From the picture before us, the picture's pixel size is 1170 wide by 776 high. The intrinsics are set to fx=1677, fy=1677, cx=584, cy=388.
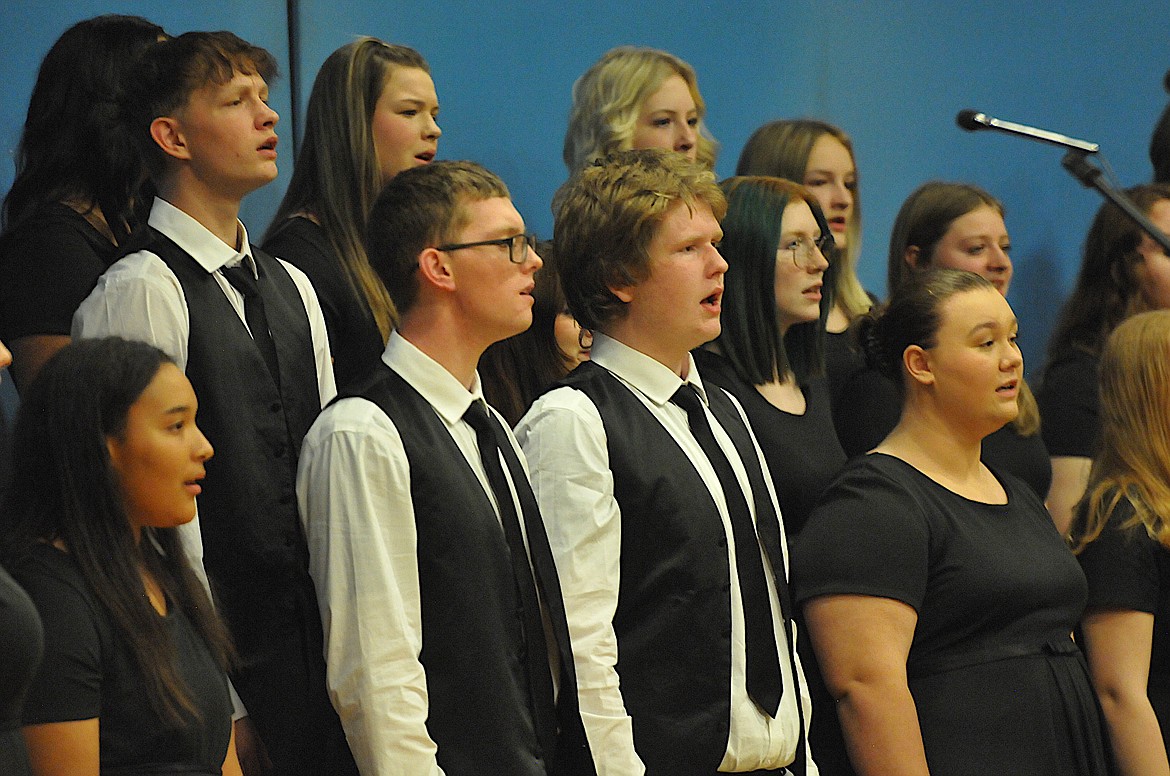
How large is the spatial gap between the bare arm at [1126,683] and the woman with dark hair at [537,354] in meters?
1.05

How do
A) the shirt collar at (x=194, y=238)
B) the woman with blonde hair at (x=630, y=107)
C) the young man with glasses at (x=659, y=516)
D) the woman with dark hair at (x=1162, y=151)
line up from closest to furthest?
1. the young man with glasses at (x=659, y=516)
2. the shirt collar at (x=194, y=238)
3. the woman with blonde hair at (x=630, y=107)
4. the woman with dark hair at (x=1162, y=151)

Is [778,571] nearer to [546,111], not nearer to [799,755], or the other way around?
[799,755]

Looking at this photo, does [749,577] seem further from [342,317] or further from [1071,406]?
[1071,406]

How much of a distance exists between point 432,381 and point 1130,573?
4.41 feet

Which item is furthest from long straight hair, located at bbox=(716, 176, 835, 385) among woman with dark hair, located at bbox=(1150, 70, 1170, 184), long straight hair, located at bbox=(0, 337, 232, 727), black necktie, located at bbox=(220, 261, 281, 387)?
woman with dark hair, located at bbox=(1150, 70, 1170, 184)

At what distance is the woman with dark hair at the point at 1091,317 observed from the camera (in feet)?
12.1

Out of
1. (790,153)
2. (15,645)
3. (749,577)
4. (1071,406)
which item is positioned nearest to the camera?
(15,645)

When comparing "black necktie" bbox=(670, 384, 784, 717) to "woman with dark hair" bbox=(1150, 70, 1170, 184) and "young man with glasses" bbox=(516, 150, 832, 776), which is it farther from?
"woman with dark hair" bbox=(1150, 70, 1170, 184)

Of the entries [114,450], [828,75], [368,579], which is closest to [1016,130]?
[368,579]

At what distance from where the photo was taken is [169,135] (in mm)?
2588

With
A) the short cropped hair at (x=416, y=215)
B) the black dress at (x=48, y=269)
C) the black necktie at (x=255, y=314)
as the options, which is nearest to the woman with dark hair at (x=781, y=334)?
the short cropped hair at (x=416, y=215)

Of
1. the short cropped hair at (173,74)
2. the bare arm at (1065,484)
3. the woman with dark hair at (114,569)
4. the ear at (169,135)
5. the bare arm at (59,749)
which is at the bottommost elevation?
the bare arm at (1065,484)

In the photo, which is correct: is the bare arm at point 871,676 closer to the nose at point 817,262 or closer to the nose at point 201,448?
the nose at point 817,262

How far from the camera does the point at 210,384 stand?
2.40 m
